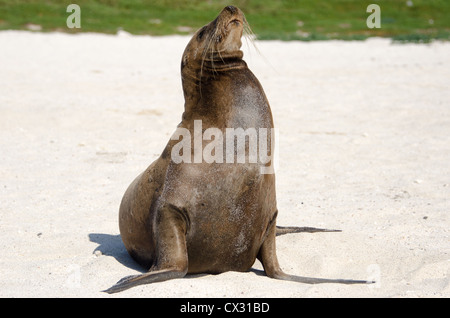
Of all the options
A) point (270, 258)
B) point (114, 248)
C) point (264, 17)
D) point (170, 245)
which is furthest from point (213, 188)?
point (264, 17)

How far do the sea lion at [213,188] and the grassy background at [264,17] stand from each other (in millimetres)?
16915

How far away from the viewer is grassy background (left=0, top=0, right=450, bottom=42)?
931 inches

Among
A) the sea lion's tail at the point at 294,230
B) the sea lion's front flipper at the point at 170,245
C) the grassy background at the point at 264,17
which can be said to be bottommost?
the sea lion's tail at the point at 294,230

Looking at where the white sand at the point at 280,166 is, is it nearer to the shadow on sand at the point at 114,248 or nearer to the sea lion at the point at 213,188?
the shadow on sand at the point at 114,248

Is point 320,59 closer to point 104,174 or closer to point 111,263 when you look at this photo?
point 104,174

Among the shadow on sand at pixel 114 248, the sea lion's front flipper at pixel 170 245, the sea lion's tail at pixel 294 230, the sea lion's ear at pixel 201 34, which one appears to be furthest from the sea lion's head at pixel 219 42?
the sea lion's tail at pixel 294 230

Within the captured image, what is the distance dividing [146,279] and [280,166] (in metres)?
4.03

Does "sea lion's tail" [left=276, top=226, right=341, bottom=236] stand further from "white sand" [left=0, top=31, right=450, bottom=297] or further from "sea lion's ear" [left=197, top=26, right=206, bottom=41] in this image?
"sea lion's ear" [left=197, top=26, right=206, bottom=41]

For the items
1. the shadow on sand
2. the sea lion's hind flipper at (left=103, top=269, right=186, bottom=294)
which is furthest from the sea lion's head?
the shadow on sand

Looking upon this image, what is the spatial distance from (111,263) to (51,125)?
5348mm

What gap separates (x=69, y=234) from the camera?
17.2 feet

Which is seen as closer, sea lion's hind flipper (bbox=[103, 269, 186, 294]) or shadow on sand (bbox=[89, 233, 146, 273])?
sea lion's hind flipper (bbox=[103, 269, 186, 294])

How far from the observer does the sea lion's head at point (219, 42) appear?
3986 mm

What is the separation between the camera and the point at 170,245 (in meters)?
3.87
